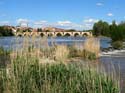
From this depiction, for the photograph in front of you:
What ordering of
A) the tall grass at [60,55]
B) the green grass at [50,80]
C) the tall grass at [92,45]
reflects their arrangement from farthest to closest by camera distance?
the tall grass at [92,45] < the tall grass at [60,55] < the green grass at [50,80]

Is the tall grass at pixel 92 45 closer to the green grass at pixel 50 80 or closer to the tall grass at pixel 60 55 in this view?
the tall grass at pixel 60 55

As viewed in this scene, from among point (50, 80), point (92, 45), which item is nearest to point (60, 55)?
point (50, 80)

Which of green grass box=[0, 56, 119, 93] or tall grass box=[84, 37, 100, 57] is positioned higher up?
green grass box=[0, 56, 119, 93]

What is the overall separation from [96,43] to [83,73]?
16060 mm

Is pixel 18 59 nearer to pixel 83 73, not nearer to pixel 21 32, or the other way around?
pixel 21 32

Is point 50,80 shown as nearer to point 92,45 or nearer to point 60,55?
point 60,55

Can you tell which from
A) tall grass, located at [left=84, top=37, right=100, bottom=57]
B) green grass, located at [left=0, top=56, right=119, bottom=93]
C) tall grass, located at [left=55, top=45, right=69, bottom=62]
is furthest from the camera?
tall grass, located at [left=84, top=37, right=100, bottom=57]

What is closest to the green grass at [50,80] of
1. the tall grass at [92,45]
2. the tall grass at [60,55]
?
the tall grass at [60,55]

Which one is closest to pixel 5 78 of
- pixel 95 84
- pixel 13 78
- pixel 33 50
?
pixel 13 78

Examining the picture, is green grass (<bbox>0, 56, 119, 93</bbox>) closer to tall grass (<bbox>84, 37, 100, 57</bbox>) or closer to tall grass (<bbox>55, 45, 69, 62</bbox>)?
tall grass (<bbox>55, 45, 69, 62</bbox>)

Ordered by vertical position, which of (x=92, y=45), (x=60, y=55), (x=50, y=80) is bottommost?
(x=92, y=45)

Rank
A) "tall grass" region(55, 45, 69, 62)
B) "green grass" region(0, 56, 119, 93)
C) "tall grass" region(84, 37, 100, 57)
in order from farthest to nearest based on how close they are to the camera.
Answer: "tall grass" region(84, 37, 100, 57)
"tall grass" region(55, 45, 69, 62)
"green grass" region(0, 56, 119, 93)

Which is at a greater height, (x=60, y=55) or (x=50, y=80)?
(x=50, y=80)

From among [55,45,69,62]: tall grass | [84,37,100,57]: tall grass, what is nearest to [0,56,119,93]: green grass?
[55,45,69,62]: tall grass
